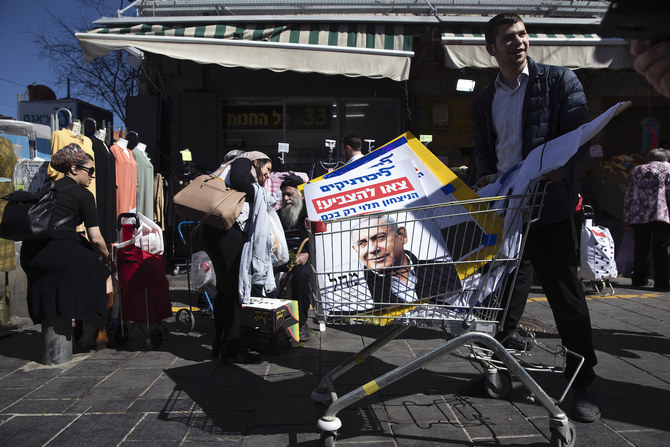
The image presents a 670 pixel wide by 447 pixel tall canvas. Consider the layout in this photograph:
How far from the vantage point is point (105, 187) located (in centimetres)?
574

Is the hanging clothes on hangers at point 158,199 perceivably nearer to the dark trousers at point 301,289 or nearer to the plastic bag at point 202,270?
the plastic bag at point 202,270

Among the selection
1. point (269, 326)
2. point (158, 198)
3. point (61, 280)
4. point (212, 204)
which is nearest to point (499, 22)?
point (212, 204)

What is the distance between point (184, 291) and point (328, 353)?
11.5ft

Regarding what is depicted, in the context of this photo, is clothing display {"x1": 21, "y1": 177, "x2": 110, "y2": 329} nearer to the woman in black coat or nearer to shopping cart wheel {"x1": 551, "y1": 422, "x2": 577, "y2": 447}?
the woman in black coat

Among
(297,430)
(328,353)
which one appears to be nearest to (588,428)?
(297,430)

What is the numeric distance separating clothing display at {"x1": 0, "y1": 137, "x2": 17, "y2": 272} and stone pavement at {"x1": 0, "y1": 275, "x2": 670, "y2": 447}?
1.05 metres

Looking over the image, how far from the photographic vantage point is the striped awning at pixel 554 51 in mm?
7293

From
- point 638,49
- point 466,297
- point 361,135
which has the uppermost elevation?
point 361,135

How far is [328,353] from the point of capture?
4395mm

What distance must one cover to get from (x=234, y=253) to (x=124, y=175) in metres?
3.12

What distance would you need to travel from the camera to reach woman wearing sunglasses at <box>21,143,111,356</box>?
407cm

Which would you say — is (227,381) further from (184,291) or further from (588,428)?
(184,291)

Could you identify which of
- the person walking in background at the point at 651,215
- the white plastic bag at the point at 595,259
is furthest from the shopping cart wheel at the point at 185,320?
the person walking in background at the point at 651,215

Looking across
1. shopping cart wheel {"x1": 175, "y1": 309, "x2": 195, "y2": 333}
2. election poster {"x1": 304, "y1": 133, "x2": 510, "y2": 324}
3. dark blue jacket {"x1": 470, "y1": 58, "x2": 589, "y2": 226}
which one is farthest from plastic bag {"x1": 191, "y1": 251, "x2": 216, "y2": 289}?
dark blue jacket {"x1": 470, "y1": 58, "x2": 589, "y2": 226}
